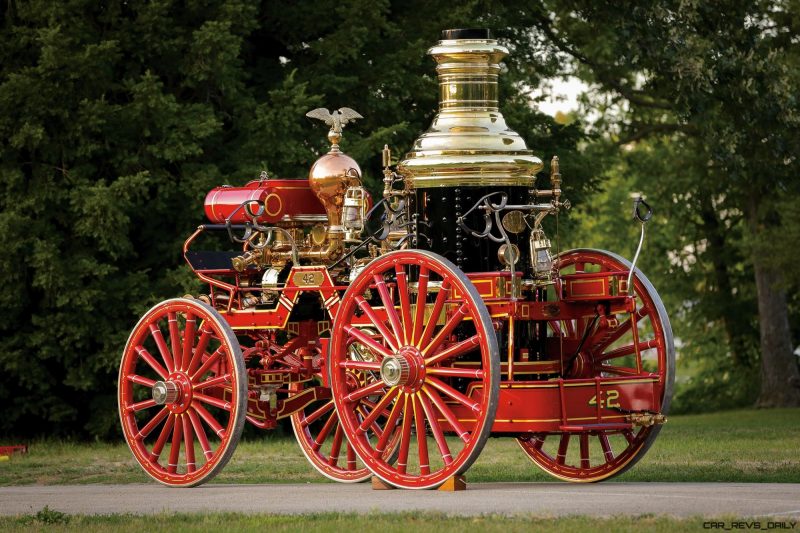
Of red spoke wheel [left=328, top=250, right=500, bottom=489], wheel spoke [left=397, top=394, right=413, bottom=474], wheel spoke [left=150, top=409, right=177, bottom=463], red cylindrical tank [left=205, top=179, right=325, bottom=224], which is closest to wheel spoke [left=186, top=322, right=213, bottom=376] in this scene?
wheel spoke [left=150, top=409, right=177, bottom=463]

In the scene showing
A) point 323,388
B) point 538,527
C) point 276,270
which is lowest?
point 538,527

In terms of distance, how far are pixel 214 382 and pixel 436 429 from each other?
2282 millimetres

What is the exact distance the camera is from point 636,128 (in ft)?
98.7

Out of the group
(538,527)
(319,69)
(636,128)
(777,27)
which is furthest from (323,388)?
(636,128)

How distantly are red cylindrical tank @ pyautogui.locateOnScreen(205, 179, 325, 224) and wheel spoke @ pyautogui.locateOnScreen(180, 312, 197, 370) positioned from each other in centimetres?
107

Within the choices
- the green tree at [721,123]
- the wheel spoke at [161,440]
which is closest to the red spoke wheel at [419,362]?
the wheel spoke at [161,440]

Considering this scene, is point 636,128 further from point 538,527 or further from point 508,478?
point 538,527

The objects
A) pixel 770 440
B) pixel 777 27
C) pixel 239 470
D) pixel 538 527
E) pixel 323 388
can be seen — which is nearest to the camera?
pixel 538 527

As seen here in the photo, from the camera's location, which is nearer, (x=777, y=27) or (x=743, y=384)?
(x=777, y=27)

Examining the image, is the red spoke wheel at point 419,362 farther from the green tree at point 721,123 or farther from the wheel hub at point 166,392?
the green tree at point 721,123

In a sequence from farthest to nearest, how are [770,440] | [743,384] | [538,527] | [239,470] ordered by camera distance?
1. [743,384]
2. [770,440]
3. [239,470]
4. [538,527]

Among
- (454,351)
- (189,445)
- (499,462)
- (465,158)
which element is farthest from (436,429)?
(499,462)

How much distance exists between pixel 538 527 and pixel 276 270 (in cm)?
494

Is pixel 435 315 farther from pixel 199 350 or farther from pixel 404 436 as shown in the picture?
pixel 199 350
